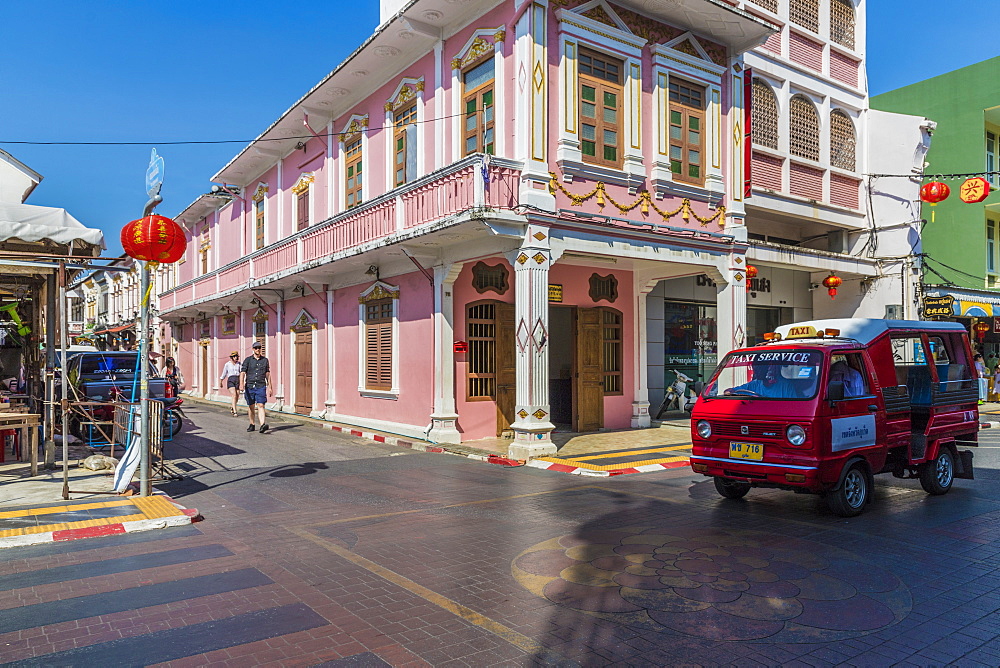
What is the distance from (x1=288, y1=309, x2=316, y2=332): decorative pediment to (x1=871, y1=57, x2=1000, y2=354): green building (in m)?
19.2

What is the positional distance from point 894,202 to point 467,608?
20.0 meters

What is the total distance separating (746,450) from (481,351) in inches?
313

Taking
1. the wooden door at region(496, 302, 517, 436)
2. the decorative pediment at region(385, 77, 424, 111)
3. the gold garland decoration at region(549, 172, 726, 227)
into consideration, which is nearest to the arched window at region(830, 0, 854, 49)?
the gold garland decoration at region(549, 172, 726, 227)

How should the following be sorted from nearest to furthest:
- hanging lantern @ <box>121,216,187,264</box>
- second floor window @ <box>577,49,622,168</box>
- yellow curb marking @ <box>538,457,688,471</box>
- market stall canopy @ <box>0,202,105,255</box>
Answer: hanging lantern @ <box>121,216,187,264</box>, market stall canopy @ <box>0,202,105,255</box>, yellow curb marking @ <box>538,457,688,471</box>, second floor window @ <box>577,49,622,168</box>

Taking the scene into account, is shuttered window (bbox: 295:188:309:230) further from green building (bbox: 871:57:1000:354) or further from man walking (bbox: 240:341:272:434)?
green building (bbox: 871:57:1000:354)

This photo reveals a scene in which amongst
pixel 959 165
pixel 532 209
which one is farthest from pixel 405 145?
pixel 959 165

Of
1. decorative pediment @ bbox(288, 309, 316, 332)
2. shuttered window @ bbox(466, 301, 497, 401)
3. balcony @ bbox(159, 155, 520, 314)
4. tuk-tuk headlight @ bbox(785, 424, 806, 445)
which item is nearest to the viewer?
tuk-tuk headlight @ bbox(785, 424, 806, 445)

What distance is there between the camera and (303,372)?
71.0 feet

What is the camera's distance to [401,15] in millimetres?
14375

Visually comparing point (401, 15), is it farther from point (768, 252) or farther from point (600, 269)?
point (768, 252)

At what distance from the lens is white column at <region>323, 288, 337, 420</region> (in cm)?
1936

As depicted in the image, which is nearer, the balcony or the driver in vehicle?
the driver in vehicle

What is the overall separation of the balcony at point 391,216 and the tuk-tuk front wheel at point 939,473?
293 inches

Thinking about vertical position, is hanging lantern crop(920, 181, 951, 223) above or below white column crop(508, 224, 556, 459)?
above
